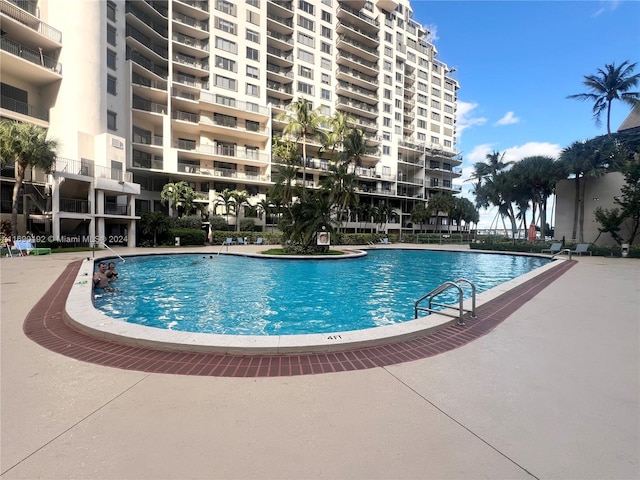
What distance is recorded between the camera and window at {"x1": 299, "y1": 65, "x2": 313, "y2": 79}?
46.4m

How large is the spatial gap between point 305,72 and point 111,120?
2879 cm

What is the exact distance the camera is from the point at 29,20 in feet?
80.0

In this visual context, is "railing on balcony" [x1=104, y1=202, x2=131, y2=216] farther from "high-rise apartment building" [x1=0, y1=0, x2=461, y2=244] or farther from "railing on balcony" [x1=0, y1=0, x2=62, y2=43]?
"railing on balcony" [x1=0, y1=0, x2=62, y2=43]

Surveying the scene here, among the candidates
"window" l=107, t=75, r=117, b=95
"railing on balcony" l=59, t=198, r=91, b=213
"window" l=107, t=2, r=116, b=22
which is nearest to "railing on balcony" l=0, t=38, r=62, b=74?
"window" l=107, t=75, r=117, b=95

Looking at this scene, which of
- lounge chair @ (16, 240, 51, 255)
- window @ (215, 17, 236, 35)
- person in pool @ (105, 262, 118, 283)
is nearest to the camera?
person in pool @ (105, 262, 118, 283)

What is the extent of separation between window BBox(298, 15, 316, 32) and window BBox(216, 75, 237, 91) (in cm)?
1580

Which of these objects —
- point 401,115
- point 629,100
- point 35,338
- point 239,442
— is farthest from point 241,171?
point 629,100

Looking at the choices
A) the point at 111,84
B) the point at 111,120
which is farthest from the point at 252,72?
the point at 111,120

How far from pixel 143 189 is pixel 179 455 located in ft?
135

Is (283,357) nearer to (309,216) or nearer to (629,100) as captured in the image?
(309,216)

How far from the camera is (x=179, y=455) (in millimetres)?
2404

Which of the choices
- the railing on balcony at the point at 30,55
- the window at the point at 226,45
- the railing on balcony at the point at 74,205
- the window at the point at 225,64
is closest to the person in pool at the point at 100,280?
the railing on balcony at the point at 74,205

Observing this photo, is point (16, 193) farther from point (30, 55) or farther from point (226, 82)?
point (226, 82)

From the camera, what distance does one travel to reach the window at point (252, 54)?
41.3 m
